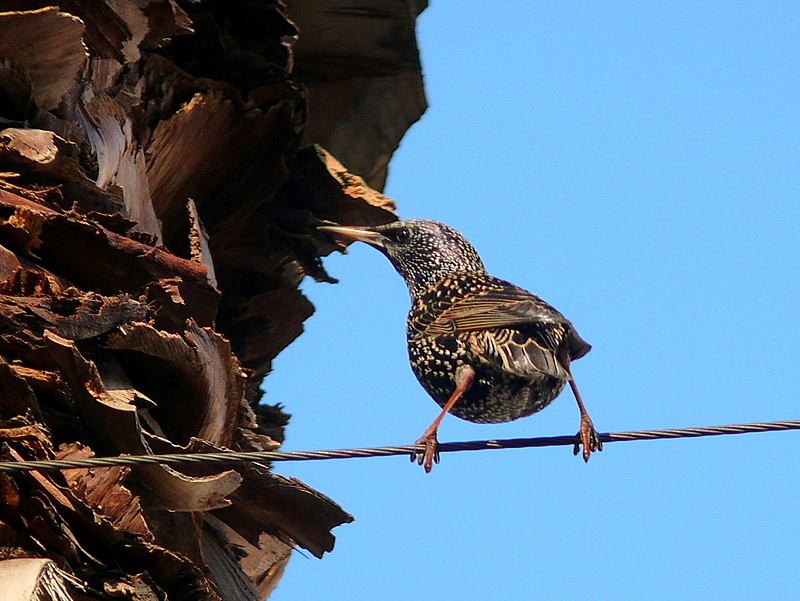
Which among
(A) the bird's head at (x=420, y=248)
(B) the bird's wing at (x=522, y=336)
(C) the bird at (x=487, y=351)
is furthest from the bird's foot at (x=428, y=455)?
(A) the bird's head at (x=420, y=248)

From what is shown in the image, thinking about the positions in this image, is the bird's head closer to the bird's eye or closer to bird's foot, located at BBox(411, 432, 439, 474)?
the bird's eye

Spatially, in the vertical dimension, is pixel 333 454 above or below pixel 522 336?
below

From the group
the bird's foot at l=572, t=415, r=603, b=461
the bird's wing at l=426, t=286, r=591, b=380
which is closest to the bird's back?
the bird's wing at l=426, t=286, r=591, b=380

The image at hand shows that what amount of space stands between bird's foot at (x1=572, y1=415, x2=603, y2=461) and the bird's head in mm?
1379

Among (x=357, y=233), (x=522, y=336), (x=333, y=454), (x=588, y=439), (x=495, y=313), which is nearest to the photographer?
(x=333, y=454)

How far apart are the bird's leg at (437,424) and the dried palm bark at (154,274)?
0.33 metres

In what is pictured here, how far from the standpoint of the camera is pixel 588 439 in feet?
13.0

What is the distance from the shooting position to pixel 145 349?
3.65m

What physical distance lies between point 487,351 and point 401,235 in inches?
47.0

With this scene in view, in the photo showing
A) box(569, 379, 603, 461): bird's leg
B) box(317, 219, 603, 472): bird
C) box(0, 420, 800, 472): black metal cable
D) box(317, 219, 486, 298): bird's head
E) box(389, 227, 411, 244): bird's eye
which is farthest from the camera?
box(389, 227, 411, 244): bird's eye

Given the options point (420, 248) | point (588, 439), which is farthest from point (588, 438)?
point (420, 248)

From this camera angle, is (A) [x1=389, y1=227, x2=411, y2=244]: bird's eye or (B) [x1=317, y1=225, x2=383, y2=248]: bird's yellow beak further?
(A) [x1=389, y1=227, x2=411, y2=244]: bird's eye

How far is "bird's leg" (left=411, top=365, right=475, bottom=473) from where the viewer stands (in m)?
4.02

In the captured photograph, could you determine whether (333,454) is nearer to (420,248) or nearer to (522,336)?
(522,336)
